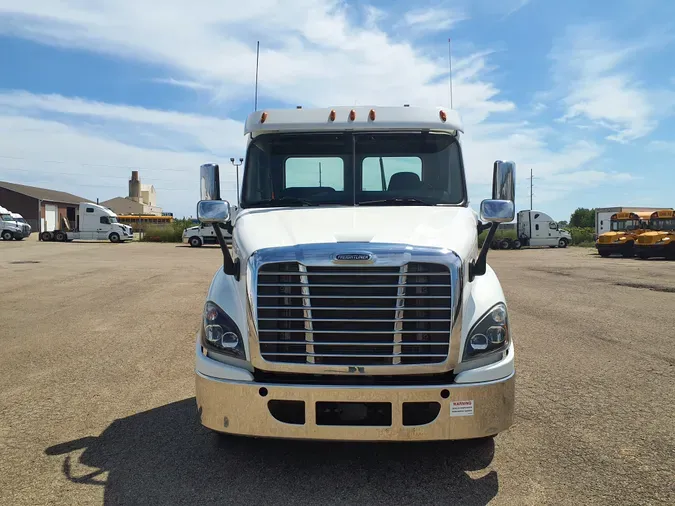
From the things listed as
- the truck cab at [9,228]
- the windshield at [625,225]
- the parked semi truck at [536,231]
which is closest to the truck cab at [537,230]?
the parked semi truck at [536,231]

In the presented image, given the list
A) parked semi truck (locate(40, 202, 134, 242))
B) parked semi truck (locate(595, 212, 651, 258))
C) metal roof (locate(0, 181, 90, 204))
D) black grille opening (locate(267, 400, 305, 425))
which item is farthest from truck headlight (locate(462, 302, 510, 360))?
metal roof (locate(0, 181, 90, 204))

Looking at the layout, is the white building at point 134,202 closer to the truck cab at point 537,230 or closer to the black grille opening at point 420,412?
the truck cab at point 537,230

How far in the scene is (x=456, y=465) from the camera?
408 centimetres

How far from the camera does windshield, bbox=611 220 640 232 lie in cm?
3411

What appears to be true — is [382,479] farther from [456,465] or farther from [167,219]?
[167,219]

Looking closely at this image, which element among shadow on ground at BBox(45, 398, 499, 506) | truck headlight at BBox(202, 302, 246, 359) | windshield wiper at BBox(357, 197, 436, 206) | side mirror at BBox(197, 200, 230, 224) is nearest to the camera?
shadow on ground at BBox(45, 398, 499, 506)

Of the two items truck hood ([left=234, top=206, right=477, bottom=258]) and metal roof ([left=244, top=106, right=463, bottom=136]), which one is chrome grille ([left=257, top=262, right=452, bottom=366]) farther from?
metal roof ([left=244, top=106, right=463, bottom=136])

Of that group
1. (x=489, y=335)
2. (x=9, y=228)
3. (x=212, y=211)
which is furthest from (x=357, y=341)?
(x=9, y=228)

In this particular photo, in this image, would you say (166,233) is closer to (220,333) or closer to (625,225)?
(625,225)

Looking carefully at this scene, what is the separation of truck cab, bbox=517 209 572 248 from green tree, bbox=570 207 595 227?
61.1m

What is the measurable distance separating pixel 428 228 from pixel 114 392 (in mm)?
3678

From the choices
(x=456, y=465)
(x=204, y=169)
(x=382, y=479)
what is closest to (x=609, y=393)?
(x=456, y=465)

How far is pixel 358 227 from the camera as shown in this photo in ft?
13.1

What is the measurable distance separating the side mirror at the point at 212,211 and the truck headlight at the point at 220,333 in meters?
0.82
